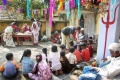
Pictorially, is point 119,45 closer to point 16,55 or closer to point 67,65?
point 67,65

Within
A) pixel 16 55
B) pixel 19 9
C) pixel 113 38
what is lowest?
pixel 16 55

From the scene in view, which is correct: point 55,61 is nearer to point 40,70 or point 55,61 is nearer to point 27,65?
point 40,70

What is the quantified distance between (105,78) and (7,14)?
12645 millimetres

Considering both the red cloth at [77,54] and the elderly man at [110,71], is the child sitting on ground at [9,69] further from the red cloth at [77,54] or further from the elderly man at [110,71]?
the elderly man at [110,71]

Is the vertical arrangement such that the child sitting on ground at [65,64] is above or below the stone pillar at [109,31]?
below

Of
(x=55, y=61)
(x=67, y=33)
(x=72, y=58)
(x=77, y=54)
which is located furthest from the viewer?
(x=67, y=33)

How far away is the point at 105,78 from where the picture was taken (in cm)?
352

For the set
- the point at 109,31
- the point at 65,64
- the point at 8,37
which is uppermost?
the point at 109,31

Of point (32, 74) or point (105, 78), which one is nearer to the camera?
point (105, 78)

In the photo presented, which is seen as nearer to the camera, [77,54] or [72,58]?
[72,58]

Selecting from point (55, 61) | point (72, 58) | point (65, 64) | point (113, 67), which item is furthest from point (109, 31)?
point (113, 67)

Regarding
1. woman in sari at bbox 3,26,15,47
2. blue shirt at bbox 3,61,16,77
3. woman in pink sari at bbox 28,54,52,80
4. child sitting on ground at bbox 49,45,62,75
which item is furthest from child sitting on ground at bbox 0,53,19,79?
woman in sari at bbox 3,26,15,47

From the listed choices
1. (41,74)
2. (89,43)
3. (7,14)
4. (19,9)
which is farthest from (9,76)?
(7,14)

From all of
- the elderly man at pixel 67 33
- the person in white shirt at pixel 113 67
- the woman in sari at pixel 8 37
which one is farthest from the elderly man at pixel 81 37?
the person in white shirt at pixel 113 67
